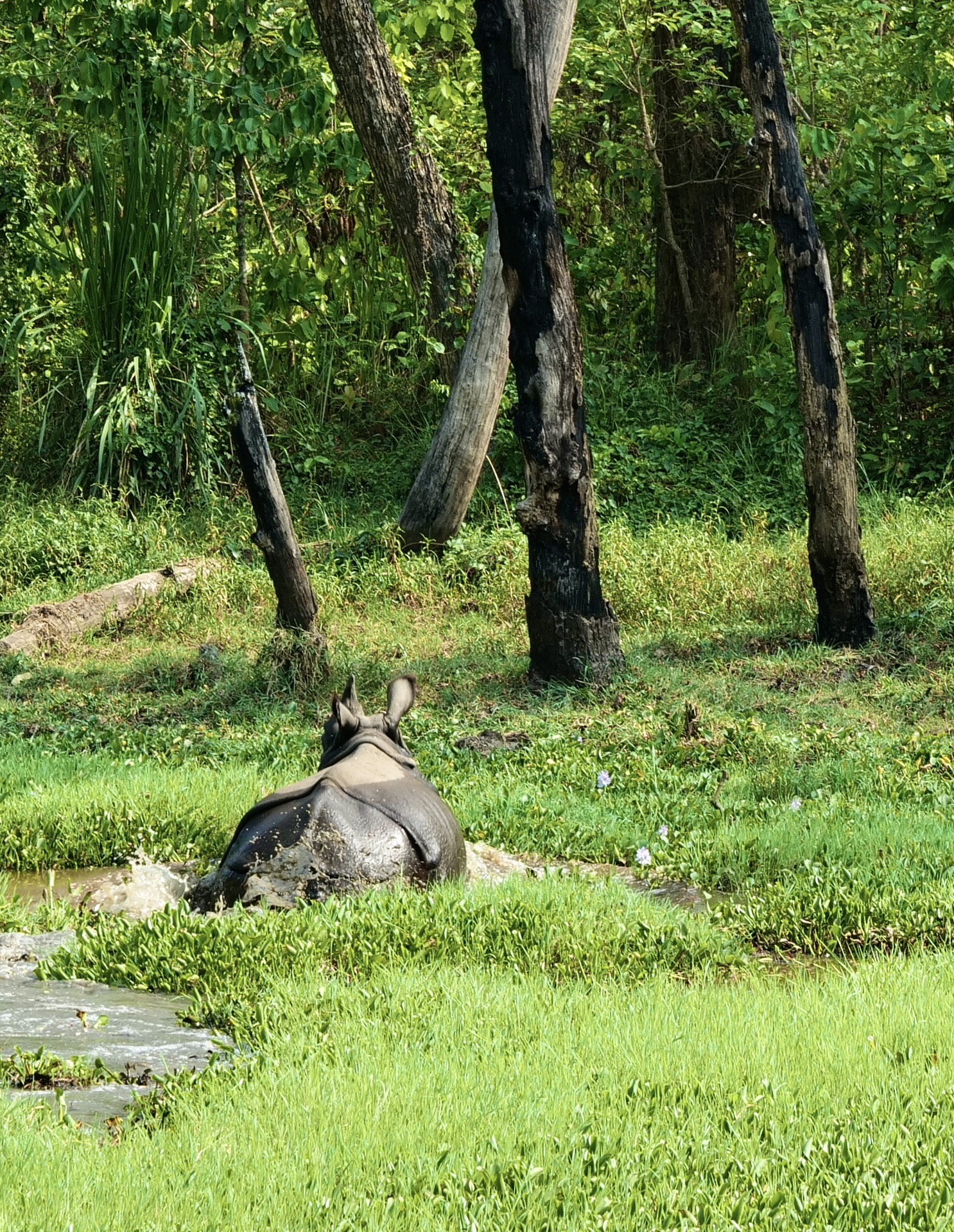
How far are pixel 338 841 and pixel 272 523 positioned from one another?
13.9ft

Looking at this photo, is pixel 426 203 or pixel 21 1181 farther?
pixel 426 203

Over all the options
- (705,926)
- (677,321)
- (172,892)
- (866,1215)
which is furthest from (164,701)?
(677,321)

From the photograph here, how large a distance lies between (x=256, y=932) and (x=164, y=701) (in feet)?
14.7

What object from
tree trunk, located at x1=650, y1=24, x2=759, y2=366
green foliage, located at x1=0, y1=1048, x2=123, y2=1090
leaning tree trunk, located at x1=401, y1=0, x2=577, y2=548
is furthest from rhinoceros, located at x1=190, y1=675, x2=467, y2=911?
tree trunk, located at x1=650, y1=24, x2=759, y2=366

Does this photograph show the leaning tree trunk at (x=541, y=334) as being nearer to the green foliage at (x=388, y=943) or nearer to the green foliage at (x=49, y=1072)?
the green foliage at (x=388, y=943)

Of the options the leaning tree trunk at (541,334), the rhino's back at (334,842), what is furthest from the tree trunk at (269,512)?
the rhino's back at (334,842)

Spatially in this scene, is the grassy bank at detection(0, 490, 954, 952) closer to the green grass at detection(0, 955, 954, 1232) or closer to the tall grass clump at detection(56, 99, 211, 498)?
the tall grass clump at detection(56, 99, 211, 498)

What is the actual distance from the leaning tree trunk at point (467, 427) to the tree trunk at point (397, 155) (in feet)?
5.05

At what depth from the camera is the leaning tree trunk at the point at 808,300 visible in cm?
902

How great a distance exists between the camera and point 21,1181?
3010 millimetres

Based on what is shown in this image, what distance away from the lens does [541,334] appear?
8594 mm

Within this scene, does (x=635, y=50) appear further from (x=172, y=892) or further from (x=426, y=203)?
(x=172, y=892)

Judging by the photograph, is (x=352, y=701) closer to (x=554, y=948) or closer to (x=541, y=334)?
(x=554, y=948)

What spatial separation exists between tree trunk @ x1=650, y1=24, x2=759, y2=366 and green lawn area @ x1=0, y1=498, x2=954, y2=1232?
5534mm
